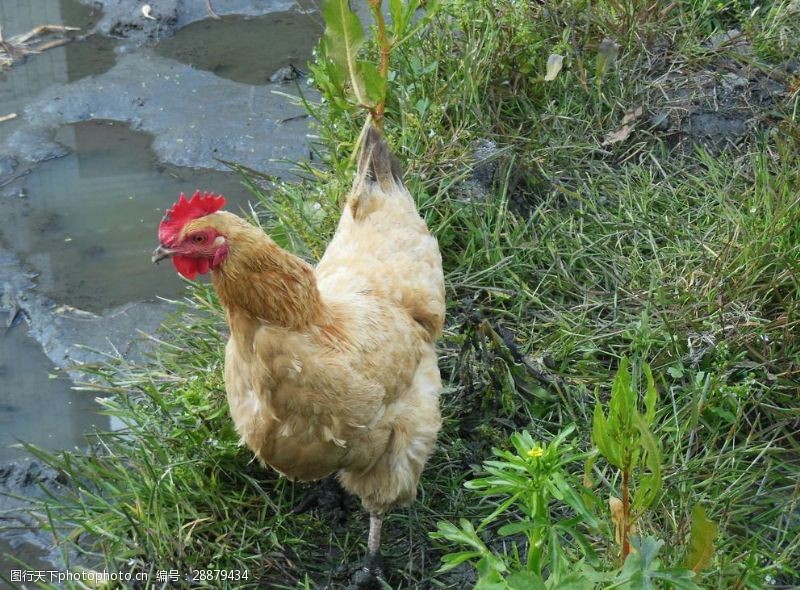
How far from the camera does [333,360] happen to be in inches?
115

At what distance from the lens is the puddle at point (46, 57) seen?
6301 millimetres

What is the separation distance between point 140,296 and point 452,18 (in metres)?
2.33

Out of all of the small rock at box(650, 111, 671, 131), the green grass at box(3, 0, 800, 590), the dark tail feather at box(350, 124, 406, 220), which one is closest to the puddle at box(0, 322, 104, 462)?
the green grass at box(3, 0, 800, 590)

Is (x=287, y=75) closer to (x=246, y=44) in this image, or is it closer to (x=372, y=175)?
(x=246, y=44)

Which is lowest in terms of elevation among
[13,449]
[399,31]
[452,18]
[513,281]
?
[13,449]

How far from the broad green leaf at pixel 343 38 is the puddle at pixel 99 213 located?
1378mm

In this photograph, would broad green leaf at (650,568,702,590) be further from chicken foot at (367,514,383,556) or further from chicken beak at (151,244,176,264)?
chicken beak at (151,244,176,264)

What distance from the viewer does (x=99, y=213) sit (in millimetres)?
5305

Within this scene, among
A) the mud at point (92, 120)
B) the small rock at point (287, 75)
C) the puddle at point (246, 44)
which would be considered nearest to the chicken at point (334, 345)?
the mud at point (92, 120)

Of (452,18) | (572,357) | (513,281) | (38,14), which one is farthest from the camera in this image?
(38,14)

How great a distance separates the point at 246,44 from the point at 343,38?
143 inches

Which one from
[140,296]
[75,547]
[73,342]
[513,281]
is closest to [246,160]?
[140,296]

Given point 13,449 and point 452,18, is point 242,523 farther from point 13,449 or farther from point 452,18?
point 452,18

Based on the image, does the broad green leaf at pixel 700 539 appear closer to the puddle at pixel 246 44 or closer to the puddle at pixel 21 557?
the puddle at pixel 21 557
